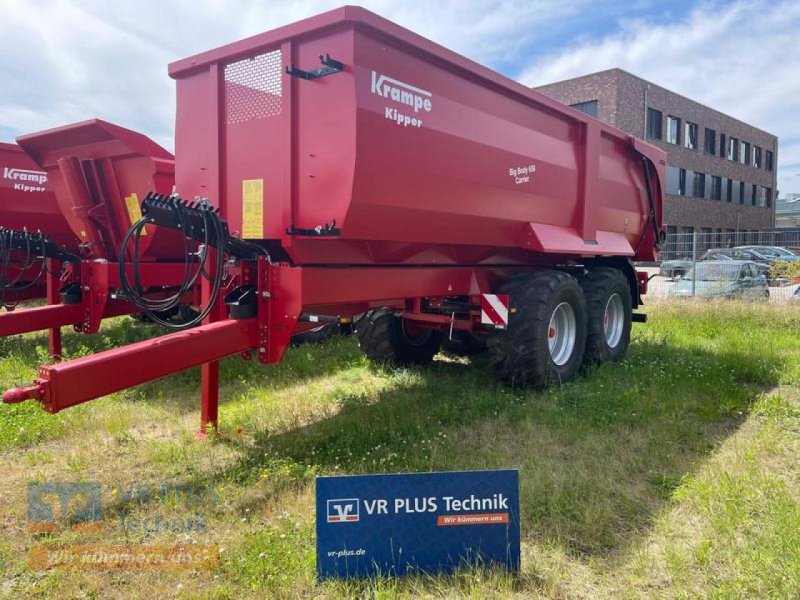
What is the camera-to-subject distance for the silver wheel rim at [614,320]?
23.4 ft

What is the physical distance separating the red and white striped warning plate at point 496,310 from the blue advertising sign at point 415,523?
8.44 ft

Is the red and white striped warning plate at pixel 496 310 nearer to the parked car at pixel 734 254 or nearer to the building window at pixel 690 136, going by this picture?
the parked car at pixel 734 254

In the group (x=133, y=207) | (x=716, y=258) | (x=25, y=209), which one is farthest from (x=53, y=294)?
(x=716, y=258)

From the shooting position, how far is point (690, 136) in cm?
3588

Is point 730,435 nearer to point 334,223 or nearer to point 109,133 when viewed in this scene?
point 334,223

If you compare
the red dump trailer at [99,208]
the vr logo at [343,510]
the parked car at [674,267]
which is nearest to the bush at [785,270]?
the parked car at [674,267]

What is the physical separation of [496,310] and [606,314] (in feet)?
7.87

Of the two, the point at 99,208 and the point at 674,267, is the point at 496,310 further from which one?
the point at 674,267

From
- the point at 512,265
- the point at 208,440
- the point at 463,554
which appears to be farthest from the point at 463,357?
the point at 463,554

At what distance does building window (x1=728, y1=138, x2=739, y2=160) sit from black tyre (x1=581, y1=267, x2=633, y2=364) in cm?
3831

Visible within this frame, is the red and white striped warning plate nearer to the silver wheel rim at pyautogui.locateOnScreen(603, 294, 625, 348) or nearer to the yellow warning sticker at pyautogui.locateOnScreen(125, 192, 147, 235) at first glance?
the silver wheel rim at pyautogui.locateOnScreen(603, 294, 625, 348)

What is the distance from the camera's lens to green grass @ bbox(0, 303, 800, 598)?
2.72m

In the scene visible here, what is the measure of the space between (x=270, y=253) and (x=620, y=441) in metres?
2.82

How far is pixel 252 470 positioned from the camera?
3822 mm
